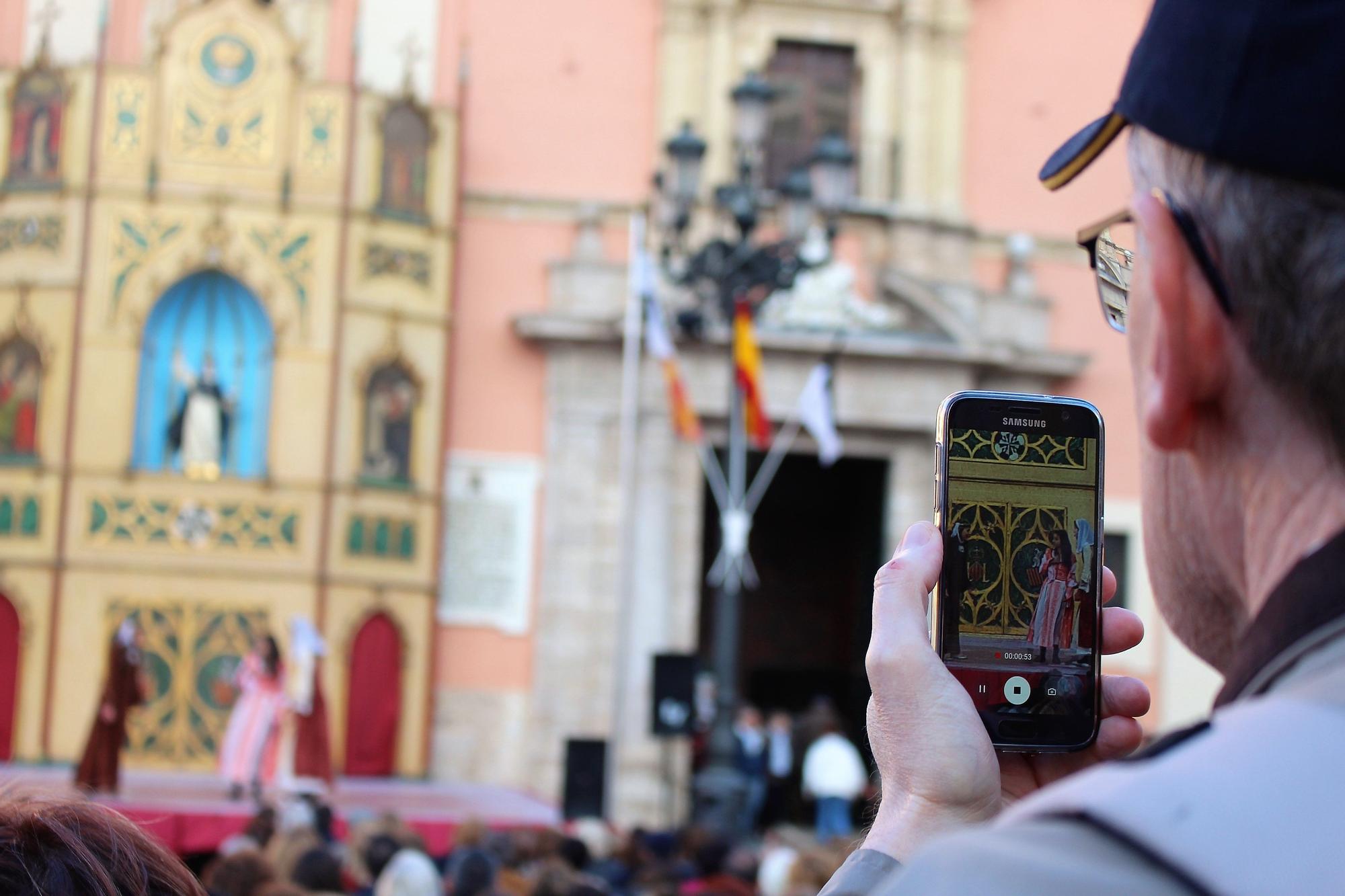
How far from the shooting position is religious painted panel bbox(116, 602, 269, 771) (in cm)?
1695

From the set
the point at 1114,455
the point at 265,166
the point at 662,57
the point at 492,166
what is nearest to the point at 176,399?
the point at 265,166

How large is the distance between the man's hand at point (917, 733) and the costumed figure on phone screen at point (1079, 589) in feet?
0.51

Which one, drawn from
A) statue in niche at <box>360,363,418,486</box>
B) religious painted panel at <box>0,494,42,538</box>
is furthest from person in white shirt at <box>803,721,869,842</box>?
religious painted panel at <box>0,494,42,538</box>

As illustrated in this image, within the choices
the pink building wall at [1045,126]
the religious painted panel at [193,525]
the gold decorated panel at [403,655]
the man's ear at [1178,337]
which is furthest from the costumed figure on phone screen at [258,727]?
the man's ear at [1178,337]

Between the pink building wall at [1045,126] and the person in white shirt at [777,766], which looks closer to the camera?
the person in white shirt at [777,766]

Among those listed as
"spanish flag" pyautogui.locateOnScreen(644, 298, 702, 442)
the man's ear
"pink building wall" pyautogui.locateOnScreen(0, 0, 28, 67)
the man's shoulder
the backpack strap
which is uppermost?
"pink building wall" pyautogui.locateOnScreen(0, 0, 28, 67)

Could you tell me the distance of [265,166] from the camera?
17859 mm

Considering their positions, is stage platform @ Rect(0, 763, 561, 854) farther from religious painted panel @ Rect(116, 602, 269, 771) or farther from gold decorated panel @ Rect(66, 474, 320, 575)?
gold decorated panel @ Rect(66, 474, 320, 575)

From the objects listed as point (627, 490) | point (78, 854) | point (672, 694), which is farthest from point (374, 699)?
point (78, 854)

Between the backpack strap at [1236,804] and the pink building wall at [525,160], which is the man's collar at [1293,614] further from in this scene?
the pink building wall at [525,160]

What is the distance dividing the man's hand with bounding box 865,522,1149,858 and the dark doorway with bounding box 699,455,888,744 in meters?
22.3

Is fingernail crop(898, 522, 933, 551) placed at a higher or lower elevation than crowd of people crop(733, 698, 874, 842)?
higher

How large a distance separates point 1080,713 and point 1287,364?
565mm

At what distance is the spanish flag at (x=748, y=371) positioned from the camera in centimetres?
1425
